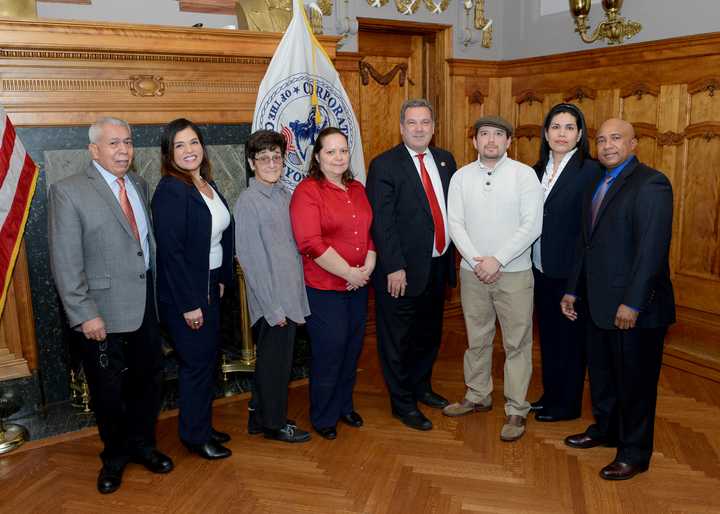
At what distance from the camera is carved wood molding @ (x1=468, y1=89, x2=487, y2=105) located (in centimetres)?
480

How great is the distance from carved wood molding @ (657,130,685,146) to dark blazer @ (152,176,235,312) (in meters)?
2.83

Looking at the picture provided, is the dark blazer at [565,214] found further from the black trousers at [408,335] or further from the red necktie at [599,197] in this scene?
the black trousers at [408,335]

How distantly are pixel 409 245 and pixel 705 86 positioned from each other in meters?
2.07

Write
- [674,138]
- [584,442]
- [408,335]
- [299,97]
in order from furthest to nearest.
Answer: [674,138], [299,97], [408,335], [584,442]

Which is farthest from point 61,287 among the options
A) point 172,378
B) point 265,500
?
point 172,378

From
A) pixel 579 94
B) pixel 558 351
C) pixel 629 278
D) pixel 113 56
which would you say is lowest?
pixel 558 351

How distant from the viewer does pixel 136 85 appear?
3311 mm

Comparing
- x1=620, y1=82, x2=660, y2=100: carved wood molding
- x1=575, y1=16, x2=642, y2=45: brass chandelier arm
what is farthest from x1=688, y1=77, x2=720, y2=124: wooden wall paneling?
x1=575, y1=16, x2=642, y2=45: brass chandelier arm

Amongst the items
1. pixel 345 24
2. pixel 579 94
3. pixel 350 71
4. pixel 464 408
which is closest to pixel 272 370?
pixel 464 408

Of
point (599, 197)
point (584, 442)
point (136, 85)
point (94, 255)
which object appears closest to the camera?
point (94, 255)

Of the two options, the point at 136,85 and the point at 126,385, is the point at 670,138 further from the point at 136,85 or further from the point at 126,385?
the point at 126,385

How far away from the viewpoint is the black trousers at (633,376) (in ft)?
8.22

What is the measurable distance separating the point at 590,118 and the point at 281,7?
212 cm

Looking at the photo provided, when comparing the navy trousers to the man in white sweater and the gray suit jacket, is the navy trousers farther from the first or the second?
the gray suit jacket
